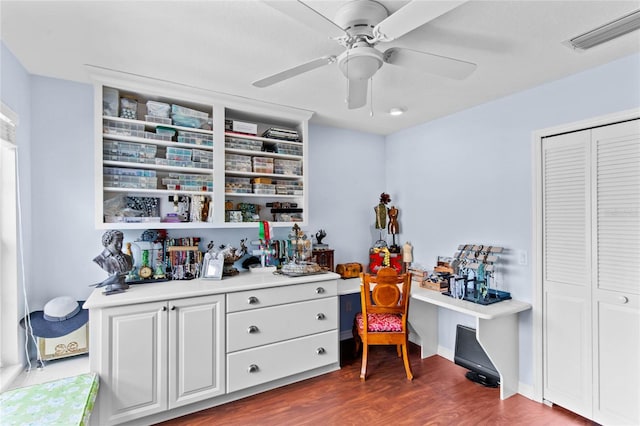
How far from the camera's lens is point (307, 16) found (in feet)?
4.42

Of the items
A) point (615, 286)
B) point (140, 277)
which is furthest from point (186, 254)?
point (615, 286)

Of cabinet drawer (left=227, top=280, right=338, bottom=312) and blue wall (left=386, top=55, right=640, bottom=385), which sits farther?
cabinet drawer (left=227, top=280, right=338, bottom=312)

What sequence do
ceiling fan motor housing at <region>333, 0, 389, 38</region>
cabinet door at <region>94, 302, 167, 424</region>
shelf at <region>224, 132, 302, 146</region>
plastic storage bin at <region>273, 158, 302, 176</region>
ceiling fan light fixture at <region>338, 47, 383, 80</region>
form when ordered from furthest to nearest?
plastic storage bin at <region>273, 158, 302, 176</region> → shelf at <region>224, 132, 302, 146</region> → cabinet door at <region>94, 302, 167, 424</region> → ceiling fan light fixture at <region>338, 47, 383, 80</region> → ceiling fan motor housing at <region>333, 0, 389, 38</region>

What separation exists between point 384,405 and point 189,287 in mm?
1721

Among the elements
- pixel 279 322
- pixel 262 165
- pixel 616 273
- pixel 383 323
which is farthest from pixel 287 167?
pixel 616 273

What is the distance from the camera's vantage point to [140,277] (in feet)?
8.57

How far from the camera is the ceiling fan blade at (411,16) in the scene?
1222 millimetres

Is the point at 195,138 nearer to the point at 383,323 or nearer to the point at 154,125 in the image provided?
the point at 154,125

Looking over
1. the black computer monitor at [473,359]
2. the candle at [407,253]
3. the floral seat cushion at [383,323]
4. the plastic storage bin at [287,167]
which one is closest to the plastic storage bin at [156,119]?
the plastic storage bin at [287,167]

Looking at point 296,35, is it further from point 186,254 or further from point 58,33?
point 186,254

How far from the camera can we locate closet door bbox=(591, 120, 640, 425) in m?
2.06

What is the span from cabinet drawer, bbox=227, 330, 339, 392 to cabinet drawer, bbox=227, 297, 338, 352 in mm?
57

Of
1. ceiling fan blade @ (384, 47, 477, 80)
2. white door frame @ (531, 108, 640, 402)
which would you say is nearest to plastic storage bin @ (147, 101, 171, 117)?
ceiling fan blade @ (384, 47, 477, 80)

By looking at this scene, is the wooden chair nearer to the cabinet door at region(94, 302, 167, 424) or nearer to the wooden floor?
the wooden floor
